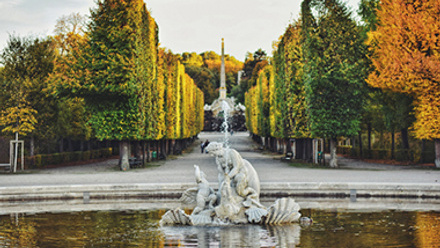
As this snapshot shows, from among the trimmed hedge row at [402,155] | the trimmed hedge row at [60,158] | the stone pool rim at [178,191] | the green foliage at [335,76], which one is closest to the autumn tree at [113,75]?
the trimmed hedge row at [60,158]

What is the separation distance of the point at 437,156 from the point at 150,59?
64.8 feet

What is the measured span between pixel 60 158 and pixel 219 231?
1182 inches

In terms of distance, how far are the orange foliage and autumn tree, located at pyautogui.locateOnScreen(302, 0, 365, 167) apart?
1.47 metres

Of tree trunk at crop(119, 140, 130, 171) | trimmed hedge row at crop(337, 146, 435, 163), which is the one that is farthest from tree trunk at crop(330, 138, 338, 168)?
tree trunk at crop(119, 140, 130, 171)

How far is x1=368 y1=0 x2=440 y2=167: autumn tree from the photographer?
31.7m

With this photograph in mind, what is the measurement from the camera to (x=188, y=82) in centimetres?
6781

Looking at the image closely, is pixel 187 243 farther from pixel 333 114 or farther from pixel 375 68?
pixel 375 68

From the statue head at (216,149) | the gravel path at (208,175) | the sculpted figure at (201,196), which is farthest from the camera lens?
the gravel path at (208,175)

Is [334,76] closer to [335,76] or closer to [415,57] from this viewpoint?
[335,76]

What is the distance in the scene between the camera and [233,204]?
13023 mm

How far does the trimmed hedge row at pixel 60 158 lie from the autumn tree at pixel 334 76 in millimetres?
18111

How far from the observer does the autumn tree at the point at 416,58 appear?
31.7m

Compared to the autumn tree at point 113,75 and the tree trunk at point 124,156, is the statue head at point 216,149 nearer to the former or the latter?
the autumn tree at point 113,75

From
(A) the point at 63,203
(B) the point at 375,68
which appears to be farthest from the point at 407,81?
(A) the point at 63,203
